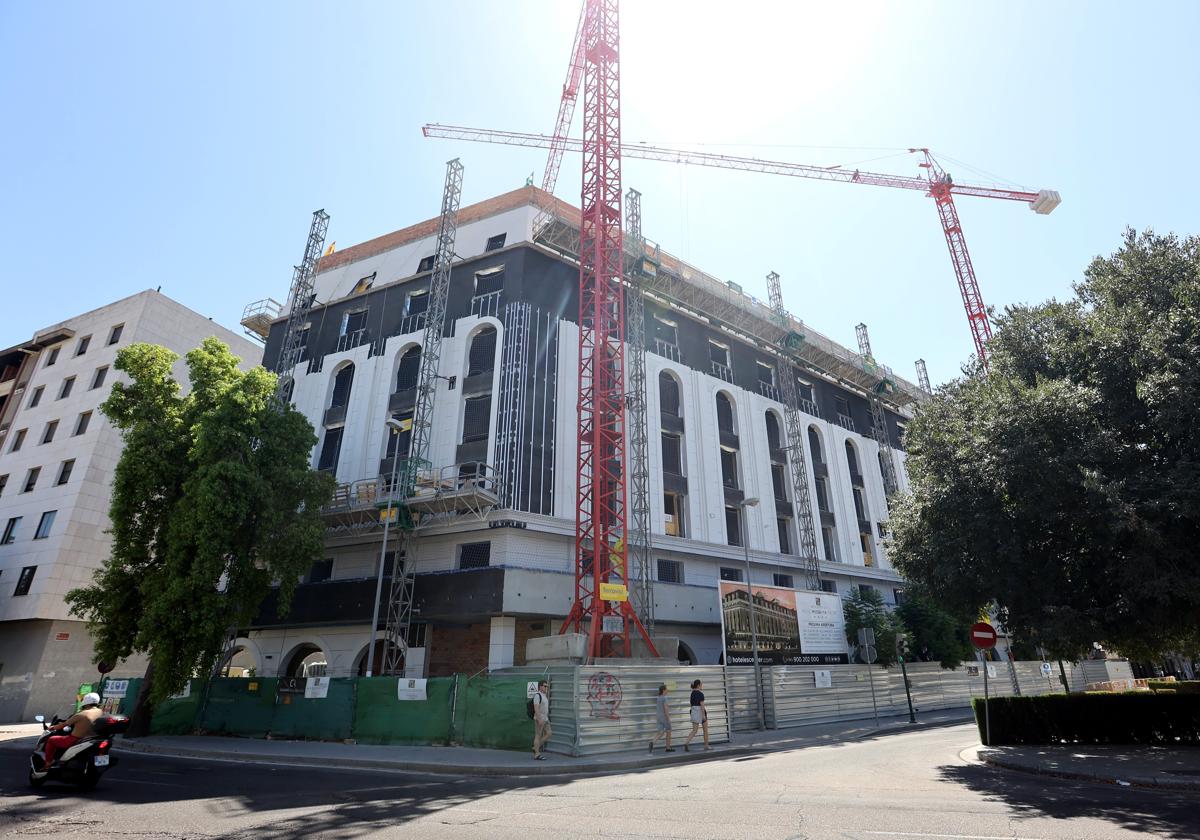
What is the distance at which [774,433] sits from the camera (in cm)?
4062

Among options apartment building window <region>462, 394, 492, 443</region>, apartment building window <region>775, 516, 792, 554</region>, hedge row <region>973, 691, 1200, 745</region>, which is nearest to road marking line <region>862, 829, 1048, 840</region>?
hedge row <region>973, 691, 1200, 745</region>

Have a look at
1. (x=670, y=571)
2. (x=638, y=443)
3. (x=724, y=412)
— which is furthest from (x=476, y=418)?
(x=724, y=412)

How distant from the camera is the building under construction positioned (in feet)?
87.4

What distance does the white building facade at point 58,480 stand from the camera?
31.3 metres

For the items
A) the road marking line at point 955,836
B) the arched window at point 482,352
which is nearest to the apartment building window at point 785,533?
the arched window at point 482,352

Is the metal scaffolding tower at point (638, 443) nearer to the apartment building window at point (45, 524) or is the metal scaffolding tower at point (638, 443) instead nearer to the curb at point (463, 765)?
the curb at point (463, 765)

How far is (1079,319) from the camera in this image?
1564 centimetres

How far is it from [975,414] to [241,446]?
22354mm

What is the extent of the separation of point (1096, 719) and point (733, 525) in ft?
66.4

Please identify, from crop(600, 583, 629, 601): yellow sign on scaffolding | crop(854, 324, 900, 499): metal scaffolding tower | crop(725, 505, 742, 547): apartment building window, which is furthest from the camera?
crop(854, 324, 900, 499): metal scaffolding tower

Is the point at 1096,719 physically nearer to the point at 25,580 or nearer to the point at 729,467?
the point at 729,467

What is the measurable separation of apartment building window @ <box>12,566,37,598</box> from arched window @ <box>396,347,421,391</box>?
20.5 meters

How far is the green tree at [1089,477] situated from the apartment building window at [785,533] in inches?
838

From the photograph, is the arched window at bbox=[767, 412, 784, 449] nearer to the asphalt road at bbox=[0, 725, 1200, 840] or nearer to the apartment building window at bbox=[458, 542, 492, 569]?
the apartment building window at bbox=[458, 542, 492, 569]
